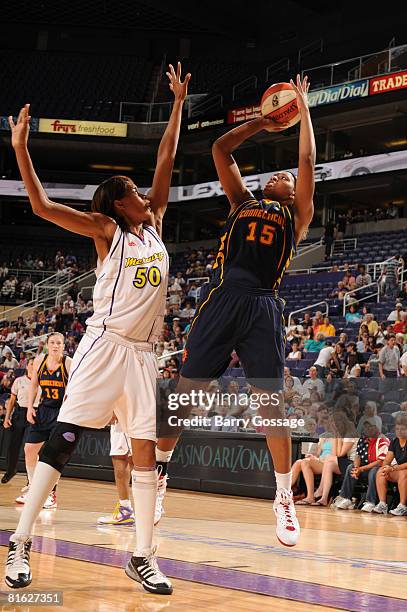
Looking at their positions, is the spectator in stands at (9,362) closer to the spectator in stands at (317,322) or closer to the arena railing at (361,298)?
the spectator in stands at (317,322)

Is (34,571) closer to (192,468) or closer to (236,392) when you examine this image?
(236,392)

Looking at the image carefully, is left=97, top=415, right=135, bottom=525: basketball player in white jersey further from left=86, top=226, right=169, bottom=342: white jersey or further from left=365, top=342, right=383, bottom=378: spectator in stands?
left=365, top=342, right=383, bottom=378: spectator in stands

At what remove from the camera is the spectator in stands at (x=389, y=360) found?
13.4 metres

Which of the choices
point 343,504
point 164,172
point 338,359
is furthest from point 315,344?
point 164,172

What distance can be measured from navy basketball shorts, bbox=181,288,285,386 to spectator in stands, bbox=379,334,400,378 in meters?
8.42

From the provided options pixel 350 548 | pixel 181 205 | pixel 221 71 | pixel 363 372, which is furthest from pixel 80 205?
pixel 350 548

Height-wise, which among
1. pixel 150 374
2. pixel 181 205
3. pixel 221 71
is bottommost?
pixel 150 374

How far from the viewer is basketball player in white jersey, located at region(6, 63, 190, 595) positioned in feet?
14.6

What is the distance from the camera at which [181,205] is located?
34.4 meters

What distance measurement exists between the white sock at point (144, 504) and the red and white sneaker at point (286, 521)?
1.04 metres

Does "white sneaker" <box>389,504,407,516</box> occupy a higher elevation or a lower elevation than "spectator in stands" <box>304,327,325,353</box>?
lower

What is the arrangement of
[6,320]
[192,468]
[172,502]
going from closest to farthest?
1. [172,502]
2. [192,468]
3. [6,320]

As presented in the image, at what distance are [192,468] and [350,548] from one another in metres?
6.46

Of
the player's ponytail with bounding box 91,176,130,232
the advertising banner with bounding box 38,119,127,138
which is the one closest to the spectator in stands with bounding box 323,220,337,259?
the advertising banner with bounding box 38,119,127,138
